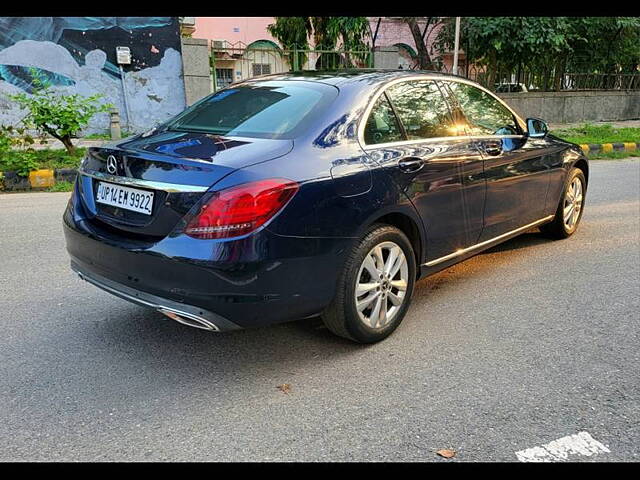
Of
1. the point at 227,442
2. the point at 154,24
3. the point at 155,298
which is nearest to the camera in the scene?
the point at 227,442

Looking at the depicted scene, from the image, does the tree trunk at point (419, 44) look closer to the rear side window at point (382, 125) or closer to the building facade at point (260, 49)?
the building facade at point (260, 49)

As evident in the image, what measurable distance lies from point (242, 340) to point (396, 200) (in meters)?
1.20

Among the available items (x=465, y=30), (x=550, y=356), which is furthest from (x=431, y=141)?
(x=465, y=30)

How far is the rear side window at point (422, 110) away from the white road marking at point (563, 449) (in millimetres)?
1874

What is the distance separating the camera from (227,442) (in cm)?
233

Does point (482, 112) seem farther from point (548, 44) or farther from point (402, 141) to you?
point (548, 44)

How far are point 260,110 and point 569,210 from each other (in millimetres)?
3414

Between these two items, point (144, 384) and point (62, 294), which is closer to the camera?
point (144, 384)


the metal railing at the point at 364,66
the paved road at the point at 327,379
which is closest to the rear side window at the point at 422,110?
the paved road at the point at 327,379

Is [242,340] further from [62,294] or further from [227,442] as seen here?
[62,294]

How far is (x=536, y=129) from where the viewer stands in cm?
449

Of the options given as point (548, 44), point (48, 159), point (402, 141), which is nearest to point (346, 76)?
point (402, 141)

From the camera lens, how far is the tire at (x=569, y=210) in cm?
511

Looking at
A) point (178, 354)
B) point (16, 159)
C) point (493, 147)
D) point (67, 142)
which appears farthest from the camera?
point (67, 142)
